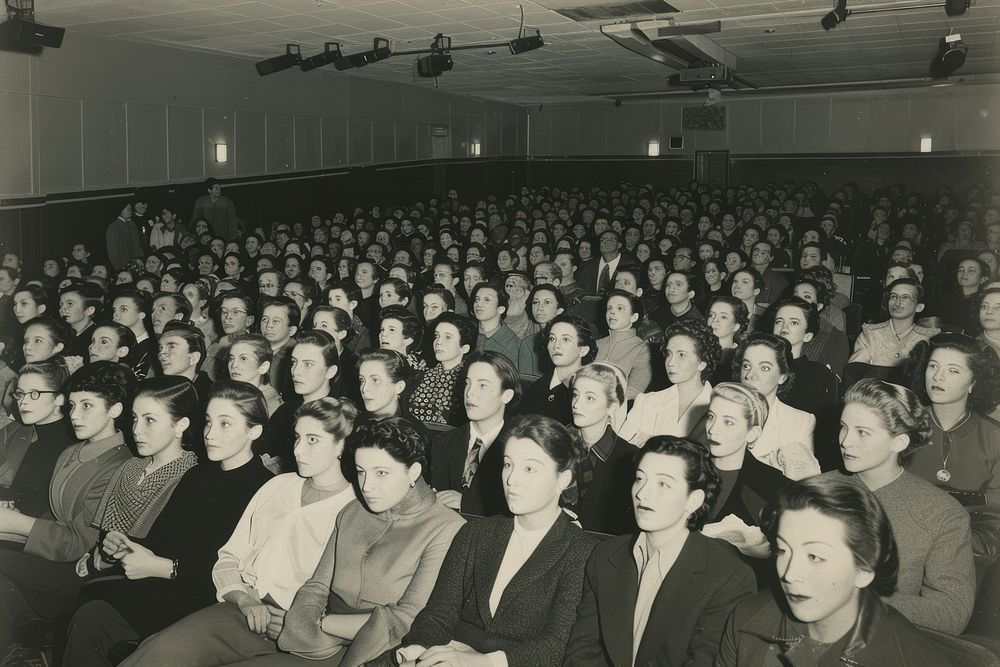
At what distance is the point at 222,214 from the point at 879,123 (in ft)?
50.1

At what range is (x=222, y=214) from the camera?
1323 cm

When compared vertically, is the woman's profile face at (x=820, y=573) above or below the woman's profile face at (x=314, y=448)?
below

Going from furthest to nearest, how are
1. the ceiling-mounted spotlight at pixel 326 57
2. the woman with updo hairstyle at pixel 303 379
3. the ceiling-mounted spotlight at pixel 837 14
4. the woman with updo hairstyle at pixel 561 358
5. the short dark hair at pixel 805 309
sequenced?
the ceiling-mounted spotlight at pixel 326 57, the ceiling-mounted spotlight at pixel 837 14, the short dark hair at pixel 805 309, the woman with updo hairstyle at pixel 561 358, the woman with updo hairstyle at pixel 303 379

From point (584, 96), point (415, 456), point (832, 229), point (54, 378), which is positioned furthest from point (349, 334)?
point (584, 96)

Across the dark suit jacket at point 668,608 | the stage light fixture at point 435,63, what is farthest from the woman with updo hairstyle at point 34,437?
the stage light fixture at point 435,63

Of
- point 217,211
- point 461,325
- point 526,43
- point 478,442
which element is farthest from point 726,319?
point 217,211

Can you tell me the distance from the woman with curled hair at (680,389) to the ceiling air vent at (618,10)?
17.1 ft

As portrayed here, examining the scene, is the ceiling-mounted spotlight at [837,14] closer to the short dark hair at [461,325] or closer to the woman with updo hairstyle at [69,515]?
the short dark hair at [461,325]

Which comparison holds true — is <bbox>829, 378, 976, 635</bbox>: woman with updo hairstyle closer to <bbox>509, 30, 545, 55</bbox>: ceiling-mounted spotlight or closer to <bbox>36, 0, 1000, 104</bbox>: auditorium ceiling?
<bbox>36, 0, 1000, 104</bbox>: auditorium ceiling

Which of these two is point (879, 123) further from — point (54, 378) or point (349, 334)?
point (54, 378)

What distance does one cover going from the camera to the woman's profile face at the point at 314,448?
3322mm

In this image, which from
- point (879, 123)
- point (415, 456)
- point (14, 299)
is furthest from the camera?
point (879, 123)

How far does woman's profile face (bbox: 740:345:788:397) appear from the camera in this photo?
437 centimetres

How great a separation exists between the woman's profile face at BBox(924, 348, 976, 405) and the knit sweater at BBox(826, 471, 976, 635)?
1000mm
